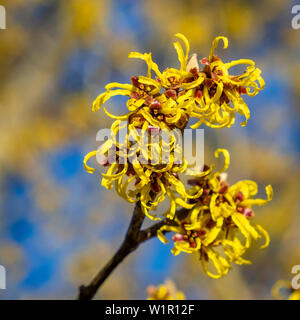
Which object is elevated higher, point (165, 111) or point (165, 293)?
point (165, 111)

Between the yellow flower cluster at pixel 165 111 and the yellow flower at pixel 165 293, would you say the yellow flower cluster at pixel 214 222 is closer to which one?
the yellow flower cluster at pixel 165 111

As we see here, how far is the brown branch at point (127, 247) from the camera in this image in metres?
1.69

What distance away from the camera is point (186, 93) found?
1636 millimetres

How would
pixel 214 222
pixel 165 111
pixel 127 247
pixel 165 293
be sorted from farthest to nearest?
1. pixel 165 293
2. pixel 214 222
3. pixel 127 247
4. pixel 165 111

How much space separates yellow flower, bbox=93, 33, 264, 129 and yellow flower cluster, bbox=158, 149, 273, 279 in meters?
0.31

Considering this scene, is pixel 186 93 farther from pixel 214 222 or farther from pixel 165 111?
pixel 214 222

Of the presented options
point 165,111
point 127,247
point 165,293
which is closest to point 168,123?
point 165,111

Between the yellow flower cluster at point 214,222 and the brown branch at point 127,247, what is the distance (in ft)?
0.62

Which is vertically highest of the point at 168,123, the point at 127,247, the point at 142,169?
the point at 168,123

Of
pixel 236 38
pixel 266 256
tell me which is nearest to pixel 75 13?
pixel 236 38

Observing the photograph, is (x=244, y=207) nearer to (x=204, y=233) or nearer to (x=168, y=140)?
(x=204, y=233)

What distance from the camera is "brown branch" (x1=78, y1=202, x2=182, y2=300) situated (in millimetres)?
1689

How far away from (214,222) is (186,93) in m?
0.69
